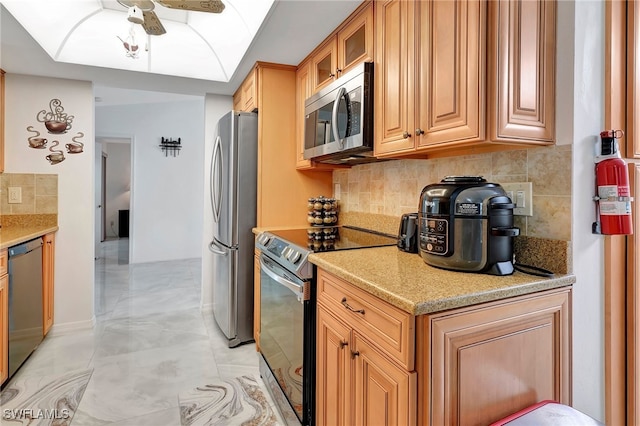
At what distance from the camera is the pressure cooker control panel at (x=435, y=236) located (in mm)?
1223

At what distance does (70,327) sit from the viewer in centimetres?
296

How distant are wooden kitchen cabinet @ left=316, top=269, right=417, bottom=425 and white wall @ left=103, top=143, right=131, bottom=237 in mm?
7659

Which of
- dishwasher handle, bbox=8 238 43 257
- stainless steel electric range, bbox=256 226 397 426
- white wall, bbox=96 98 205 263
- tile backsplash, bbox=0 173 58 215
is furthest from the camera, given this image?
white wall, bbox=96 98 205 263

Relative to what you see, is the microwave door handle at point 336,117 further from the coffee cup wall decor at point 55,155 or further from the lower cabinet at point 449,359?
the coffee cup wall decor at point 55,155

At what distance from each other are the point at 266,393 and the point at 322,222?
1.24 meters

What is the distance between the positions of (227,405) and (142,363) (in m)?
0.84

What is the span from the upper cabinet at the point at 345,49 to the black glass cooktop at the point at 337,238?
38.7 inches

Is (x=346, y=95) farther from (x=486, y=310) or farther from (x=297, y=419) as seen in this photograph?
(x=297, y=419)

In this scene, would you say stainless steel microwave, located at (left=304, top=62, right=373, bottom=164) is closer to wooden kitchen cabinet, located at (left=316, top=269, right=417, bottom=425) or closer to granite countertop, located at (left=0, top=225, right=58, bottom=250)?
wooden kitchen cabinet, located at (left=316, top=269, right=417, bottom=425)

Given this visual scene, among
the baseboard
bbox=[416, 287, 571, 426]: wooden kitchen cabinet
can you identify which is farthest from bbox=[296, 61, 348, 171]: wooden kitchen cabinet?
the baseboard

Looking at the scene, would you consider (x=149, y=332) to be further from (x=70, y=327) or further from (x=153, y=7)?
(x=153, y=7)

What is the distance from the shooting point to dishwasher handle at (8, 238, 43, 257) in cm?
214

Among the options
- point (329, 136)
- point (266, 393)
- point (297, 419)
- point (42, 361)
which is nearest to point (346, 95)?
point (329, 136)

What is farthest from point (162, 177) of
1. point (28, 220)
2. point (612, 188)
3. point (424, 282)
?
point (612, 188)
